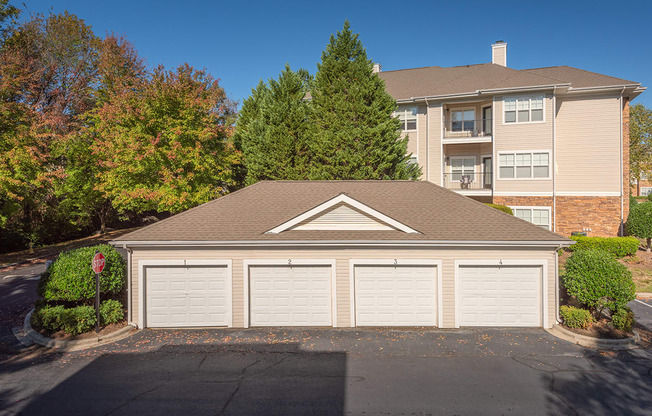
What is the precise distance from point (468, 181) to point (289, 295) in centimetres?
1701

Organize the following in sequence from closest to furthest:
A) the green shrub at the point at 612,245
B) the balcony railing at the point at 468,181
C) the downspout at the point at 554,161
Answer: the green shrub at the point at 612,245 < the downspout at the point at 554,161 < the balcony railing at the point at 468,181

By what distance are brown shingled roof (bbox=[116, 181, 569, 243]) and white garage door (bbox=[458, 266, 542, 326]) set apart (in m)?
1.15

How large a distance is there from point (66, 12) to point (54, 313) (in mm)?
32367

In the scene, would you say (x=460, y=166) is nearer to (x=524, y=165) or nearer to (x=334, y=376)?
(x=524, y=165)

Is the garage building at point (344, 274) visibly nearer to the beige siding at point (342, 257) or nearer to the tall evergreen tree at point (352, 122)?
the beige siding at point (342, 257)

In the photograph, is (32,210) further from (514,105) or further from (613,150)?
(613,150)

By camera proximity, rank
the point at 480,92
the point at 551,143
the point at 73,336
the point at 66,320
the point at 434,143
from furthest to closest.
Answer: the point at 434,143, the point at 480,92, the point at 551,143, the point at 66,320, the point at 73,336

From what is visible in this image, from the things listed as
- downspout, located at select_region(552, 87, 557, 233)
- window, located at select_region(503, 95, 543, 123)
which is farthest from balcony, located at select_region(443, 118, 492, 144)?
downspout, located at select_region(552, 87, 557, 233)

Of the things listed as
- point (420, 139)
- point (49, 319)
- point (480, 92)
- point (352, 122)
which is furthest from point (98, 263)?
point (480, 92)

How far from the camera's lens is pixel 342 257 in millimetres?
11297

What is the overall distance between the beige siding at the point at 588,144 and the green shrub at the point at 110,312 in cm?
2440

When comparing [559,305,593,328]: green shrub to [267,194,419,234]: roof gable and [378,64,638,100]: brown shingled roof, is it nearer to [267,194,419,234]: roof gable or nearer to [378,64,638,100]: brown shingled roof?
[267,194,419,234]: roof gable

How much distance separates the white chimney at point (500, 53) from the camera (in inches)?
1095

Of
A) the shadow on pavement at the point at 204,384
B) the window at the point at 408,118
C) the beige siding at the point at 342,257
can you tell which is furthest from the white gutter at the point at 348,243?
the window at the point at 408,118
